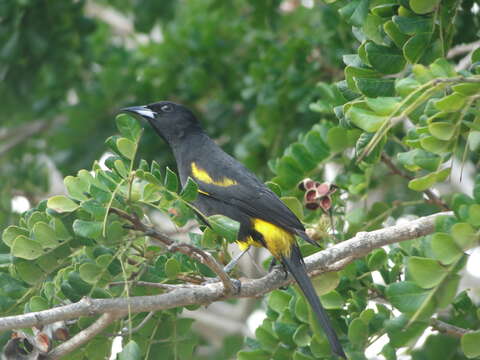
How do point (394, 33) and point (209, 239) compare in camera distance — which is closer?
point (394, 33)

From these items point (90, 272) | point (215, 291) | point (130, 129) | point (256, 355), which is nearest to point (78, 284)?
point (90, 272)

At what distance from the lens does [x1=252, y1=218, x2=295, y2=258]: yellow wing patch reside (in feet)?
13.7

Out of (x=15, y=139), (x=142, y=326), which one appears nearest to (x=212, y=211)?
(x=142, y=326)

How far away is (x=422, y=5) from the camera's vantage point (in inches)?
133

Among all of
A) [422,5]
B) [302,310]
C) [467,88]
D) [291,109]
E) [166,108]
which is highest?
[422,5]

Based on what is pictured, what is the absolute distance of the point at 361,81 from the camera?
3.46 meters

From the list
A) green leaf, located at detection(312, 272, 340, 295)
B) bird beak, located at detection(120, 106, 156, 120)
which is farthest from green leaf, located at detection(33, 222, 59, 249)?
bird beak, located at detection(120, 106, 156, 120)

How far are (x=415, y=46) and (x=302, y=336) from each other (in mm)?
1413

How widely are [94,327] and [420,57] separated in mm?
1837

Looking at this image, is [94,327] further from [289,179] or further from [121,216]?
[289,179]

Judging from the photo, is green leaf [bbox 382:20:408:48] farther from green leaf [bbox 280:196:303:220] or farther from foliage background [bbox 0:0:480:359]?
green leaf [bbox 280:196:303:220]

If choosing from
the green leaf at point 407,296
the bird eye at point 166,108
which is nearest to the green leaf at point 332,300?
the green leaf at point 407,296

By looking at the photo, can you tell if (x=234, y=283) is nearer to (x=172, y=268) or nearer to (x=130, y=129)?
(x=172, y=268)

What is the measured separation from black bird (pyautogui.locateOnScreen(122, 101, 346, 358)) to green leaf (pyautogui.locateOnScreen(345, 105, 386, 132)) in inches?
39.9
